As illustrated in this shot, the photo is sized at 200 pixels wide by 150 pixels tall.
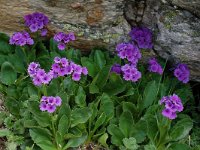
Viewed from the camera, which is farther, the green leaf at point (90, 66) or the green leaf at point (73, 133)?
the green leaf at point (90, 66)

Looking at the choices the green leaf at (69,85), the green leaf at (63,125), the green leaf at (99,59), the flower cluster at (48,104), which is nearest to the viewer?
the flower cluster at (48,104)

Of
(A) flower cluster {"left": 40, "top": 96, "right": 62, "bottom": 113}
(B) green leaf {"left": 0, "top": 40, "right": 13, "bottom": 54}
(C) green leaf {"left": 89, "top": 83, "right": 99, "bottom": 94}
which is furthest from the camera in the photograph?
(B) green leaf {"left": 0, "top": 40, "right": 13, "bottom": 54}

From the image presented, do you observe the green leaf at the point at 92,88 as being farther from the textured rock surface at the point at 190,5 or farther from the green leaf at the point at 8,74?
the textured rock surface at the point at 190,5

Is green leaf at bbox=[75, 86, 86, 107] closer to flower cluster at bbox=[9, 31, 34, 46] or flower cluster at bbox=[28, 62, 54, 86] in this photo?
flower cluster at bbox=[28, 62, 54, 86]

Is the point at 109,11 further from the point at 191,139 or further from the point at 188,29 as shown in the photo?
the point at 191,139

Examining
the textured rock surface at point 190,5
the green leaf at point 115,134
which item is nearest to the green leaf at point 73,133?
the green leaf at point 115,134

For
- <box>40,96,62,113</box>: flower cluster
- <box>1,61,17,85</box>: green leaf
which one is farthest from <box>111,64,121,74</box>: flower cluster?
<box>1,61,17,85</box>: green leaf
